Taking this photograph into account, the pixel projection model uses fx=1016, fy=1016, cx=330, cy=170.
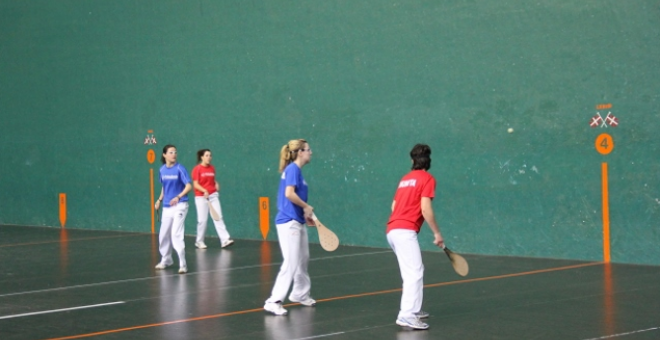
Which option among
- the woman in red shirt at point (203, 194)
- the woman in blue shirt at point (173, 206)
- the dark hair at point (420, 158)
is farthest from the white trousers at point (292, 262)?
the woman in red shirt at point (203, 194)

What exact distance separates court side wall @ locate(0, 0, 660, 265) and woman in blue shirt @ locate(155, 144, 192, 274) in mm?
3510

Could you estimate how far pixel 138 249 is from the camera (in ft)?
53.6

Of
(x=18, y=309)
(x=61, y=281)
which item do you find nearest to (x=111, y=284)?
(x=61, y=281)

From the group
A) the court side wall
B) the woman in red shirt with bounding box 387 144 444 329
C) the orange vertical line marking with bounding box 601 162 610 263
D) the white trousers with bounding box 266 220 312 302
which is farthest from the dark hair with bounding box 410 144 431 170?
the orange vertical line marking with bounding box 601 162 610 263

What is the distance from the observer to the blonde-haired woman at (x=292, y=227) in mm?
9453

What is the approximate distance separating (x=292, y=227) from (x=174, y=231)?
3832mm

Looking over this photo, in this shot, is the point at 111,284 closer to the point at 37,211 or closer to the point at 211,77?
the point at 211,77

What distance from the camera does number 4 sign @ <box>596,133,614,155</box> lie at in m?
12.9

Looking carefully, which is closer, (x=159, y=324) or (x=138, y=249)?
(x=159, y=324)

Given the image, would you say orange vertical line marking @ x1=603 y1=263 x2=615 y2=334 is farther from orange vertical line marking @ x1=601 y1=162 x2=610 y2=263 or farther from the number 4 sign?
the number 4 sign

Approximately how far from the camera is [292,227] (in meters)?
9.59

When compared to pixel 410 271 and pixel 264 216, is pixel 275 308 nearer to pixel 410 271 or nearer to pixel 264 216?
pixel 410 271

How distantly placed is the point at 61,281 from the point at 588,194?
679cm

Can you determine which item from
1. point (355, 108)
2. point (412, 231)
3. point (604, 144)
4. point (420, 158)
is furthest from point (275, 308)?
point (355, 108)
